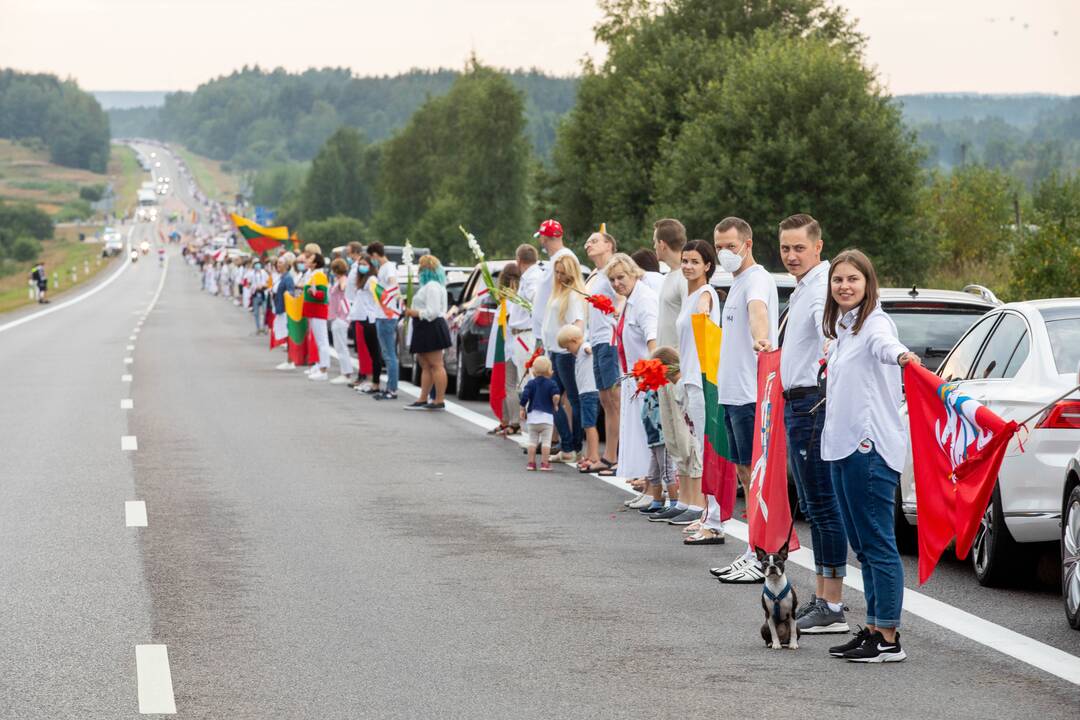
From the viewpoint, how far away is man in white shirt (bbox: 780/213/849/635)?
788 centimetres

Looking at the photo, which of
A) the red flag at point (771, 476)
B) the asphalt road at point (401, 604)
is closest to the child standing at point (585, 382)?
the asphalt road at point (401, 604)

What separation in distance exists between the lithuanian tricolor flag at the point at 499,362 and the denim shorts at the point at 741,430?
25.9 ft

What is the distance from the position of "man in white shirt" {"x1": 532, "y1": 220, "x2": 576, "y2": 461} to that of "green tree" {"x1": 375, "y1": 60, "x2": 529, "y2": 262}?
280 ft

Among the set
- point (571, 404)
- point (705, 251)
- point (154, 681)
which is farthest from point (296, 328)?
point (154, 681)

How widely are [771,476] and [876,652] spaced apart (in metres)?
1.21

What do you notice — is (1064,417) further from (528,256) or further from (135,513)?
(528,256)

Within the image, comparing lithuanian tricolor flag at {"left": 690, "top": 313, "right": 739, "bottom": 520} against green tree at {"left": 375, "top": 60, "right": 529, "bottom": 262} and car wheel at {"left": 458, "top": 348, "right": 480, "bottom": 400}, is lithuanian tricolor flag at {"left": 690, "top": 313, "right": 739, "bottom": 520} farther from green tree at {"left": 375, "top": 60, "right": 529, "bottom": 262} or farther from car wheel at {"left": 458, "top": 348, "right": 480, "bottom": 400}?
green tree at {"left": 375, "top": 60, "right": 529, "bottom": 262}

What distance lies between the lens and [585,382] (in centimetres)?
1445

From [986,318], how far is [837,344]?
104 inches

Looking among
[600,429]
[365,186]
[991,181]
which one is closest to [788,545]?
[600,429]

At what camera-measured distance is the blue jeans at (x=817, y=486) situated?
785 centimetres

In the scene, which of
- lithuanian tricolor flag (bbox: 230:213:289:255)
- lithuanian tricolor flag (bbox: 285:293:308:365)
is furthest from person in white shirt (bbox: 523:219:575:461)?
lithuanian tricolor flag (bbox: 230:213:289:255)

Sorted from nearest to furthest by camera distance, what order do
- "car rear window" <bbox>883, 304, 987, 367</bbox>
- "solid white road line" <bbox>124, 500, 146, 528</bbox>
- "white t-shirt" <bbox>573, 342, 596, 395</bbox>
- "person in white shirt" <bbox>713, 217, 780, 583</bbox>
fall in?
→ 1. "person in white shirt" <bbox>713, 217, 780, 583</bbox>
2. "solid white road line" <bbox>124, 500, 146, 528</bbox>
3. "car rear window" <bbox>883, 304, 987, 367</bbox>
4. "white t-shirt" <bbox>573, 342, 596, 395</bbox>

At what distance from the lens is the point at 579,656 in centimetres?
737
